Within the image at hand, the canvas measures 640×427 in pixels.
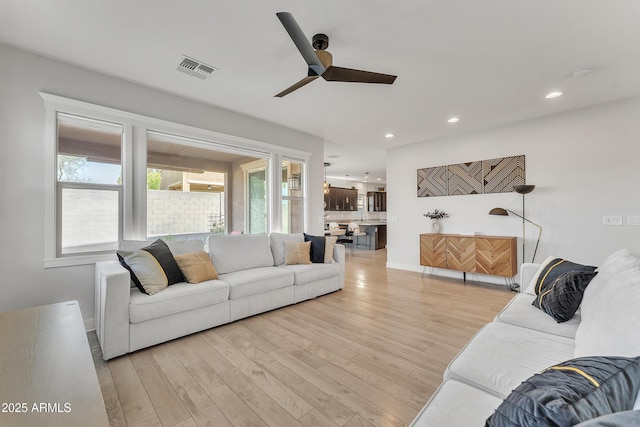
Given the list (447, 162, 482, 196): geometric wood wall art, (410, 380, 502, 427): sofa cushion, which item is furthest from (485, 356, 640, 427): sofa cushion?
(447, 162, 482, 196): geometric wood wall art

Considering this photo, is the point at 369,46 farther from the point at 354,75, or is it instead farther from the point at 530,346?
the point at 530,346

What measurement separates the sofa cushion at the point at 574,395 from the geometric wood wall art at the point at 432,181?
192 inches

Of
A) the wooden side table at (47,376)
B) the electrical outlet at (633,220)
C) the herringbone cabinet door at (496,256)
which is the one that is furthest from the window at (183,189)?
the electrical outlet at (633,220)

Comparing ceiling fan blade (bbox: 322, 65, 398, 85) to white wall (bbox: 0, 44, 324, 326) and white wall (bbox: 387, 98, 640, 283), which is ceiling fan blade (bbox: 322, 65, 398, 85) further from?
white wall (bbox: 387, 98, 640, 283)

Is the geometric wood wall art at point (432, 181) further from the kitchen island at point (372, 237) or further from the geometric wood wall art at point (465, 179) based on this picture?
the kitchen island at point (372, 237)

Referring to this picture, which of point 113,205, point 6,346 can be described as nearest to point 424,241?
→ point 113,205

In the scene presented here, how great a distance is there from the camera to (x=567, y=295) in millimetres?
1771

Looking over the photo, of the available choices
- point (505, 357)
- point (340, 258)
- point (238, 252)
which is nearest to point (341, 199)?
point (340, 258)

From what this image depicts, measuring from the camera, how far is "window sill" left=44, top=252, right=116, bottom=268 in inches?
105

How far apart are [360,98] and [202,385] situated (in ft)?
11.3

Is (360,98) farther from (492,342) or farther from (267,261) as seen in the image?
(492,342)

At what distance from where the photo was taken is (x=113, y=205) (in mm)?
3074

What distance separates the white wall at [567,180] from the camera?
3.63m

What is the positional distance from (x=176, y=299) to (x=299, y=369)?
1340 mm
